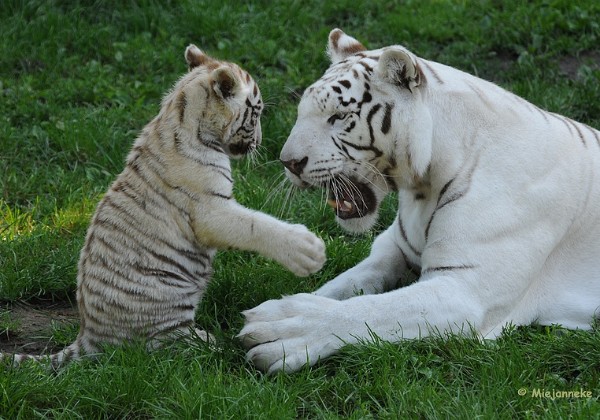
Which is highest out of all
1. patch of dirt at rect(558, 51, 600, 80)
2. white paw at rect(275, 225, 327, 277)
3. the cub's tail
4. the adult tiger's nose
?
the adult tiger's nose

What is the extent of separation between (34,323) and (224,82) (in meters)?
1.42

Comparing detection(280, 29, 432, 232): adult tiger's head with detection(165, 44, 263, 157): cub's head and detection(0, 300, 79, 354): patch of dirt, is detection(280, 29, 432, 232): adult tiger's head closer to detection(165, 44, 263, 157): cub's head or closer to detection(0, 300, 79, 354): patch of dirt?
detection(165, 44, 263, 157): cub's head

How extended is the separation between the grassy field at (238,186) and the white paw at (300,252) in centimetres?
40

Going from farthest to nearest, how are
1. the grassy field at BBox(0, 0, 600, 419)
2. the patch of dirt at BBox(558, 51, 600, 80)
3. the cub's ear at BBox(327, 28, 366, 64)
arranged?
the patch of dirt at BBox(558, 51, 600, 80) < the cub's ear at BBox(327, 28, 366, 64) < the grassy field at BBox(0, 0, 600, 419)

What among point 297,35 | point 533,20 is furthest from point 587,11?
point 297,35

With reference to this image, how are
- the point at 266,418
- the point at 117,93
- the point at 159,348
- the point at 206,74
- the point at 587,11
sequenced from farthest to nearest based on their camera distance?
1. the point at 587,11
2. the point at 117,93
3. the point at 206,74
4. the point at 159,348
5. the point at 266,418

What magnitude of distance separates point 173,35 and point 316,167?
12.3ft

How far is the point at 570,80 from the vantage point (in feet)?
22.5

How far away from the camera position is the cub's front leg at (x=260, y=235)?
3955 millimetres

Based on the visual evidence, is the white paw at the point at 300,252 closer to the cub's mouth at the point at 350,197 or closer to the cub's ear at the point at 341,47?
the cub's mouth at the point at 350,197

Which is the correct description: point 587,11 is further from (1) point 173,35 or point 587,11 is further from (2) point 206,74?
(2) point 206,74

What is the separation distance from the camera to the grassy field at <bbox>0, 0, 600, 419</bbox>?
3.50 metres

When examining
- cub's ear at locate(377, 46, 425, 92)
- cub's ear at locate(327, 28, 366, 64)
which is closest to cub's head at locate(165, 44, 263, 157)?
cub's ear at locate(327, 28, 366, 64)

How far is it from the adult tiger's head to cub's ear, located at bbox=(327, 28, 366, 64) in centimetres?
22
